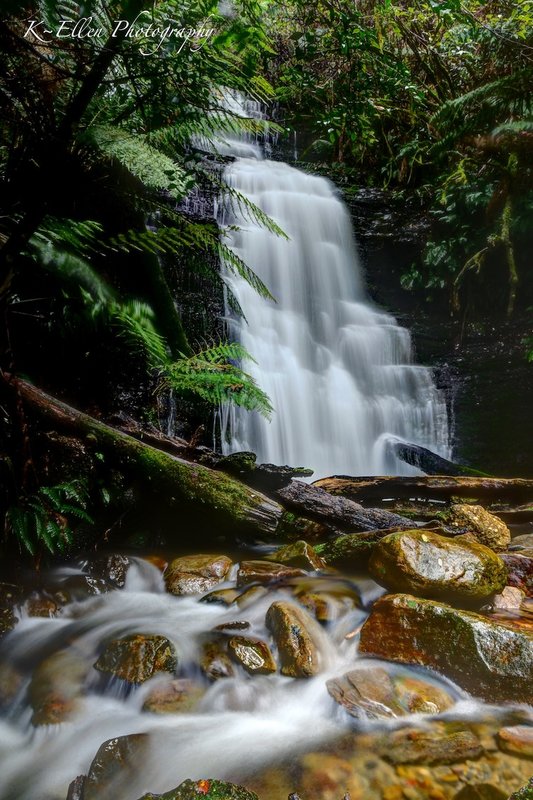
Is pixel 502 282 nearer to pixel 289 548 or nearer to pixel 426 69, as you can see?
pixel 426 69

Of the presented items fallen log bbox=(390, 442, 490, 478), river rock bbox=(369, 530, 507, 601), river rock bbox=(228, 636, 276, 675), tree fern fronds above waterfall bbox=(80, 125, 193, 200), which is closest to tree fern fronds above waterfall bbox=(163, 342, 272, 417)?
tree fern fronds above waterfall bbox=(80, 125, 193, 200)

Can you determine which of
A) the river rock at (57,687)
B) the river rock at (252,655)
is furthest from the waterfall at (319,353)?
the river rock at (57,687)

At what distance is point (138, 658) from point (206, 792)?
2.68ft

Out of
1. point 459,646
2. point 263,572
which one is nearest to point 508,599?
point 459,646

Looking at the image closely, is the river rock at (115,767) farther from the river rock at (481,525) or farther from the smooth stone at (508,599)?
the river rock at (481,525)

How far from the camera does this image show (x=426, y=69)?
27.7 ft

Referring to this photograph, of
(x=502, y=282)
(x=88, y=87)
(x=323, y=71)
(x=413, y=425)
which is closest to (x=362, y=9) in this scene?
(x=323, y=71)

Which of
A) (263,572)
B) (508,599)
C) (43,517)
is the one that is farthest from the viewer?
(263,572)

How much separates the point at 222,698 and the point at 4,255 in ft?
7.60

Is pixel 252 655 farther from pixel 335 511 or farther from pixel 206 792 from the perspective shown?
pixel 335 511

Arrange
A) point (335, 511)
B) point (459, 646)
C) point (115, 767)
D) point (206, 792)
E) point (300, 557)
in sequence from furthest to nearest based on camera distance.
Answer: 1. point (335, 511)
2. point (300, 557)
3. point (459, 646)
4. point (115, 767)
5. point (206, 792)

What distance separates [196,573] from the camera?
9.98ft

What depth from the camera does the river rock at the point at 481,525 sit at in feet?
11.2

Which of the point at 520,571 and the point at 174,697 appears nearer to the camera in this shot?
the point at 174,697
